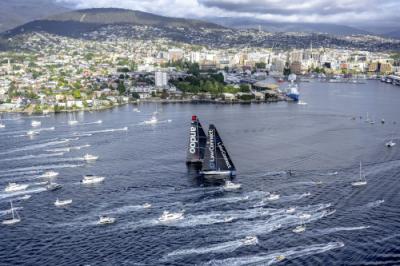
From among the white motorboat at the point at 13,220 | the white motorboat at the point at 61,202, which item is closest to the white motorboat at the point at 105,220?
the white motorboat at the point at 61,202

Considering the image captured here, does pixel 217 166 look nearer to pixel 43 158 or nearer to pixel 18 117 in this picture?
pixel 43 158

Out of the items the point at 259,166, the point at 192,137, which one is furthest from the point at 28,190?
the point at 259,166

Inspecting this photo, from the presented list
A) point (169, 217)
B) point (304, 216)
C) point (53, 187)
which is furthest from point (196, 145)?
point (304, 216)

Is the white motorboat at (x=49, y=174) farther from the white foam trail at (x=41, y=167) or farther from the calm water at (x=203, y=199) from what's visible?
the white foam trail at (x=41, y=167)

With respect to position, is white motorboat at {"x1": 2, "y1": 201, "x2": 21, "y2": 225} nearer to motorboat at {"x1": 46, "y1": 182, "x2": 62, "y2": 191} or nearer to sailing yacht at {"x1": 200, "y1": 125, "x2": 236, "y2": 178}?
motorboat at {"x1": 46, "y1": 182, "x2": 62, "y2": 191}

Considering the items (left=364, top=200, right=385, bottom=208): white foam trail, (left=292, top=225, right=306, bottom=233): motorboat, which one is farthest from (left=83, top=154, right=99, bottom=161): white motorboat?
(left=364, top=200, right=385, bottom=208): white foam trail

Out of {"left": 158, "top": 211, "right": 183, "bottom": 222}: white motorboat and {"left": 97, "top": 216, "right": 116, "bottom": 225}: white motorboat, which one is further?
{"left": 158, "top": 211, "right": 183, "bottom": 222}: white motorboat

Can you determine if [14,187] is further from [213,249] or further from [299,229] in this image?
[299,229]
